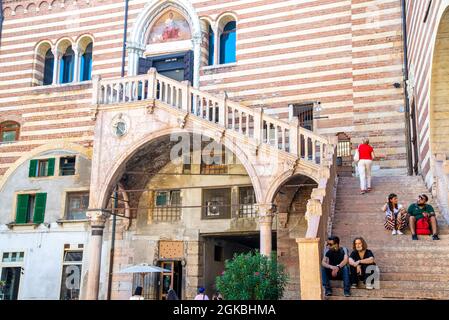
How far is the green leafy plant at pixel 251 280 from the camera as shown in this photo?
11.7 metres

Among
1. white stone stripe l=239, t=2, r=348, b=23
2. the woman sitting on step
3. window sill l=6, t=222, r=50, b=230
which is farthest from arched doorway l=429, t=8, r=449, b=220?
window sill l=6, t=222, r=50, b=230

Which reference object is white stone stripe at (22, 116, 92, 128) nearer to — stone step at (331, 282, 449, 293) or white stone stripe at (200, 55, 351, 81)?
white stone stripe at (200, 55, 351, 81)

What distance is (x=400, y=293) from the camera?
400 inches

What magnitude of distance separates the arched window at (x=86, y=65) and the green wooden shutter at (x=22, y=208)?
469 centimetres

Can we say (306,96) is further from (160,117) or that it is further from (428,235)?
(428,235)

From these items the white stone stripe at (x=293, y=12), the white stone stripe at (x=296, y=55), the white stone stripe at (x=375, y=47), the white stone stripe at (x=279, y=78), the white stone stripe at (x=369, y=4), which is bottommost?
the white stone stripe at (x=279, y=78)

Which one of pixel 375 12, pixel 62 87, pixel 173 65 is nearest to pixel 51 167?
pixel 62 87

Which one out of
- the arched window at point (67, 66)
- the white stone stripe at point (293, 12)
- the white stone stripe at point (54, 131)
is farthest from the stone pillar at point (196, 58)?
the arched window at point (67, 66)

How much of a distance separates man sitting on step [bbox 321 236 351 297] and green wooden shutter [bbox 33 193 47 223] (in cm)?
1317

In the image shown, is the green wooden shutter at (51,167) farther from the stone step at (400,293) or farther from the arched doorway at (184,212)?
the stone step at (400,293)

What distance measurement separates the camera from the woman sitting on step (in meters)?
12.5
